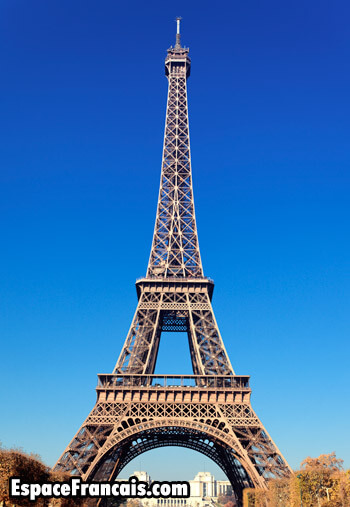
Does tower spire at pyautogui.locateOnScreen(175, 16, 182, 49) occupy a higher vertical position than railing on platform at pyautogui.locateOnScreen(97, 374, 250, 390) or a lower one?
higher

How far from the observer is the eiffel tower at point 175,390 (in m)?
44.2

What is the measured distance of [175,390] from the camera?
47375mm

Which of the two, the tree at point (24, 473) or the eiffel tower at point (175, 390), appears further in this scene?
the eiffel tower at point (175, 390)

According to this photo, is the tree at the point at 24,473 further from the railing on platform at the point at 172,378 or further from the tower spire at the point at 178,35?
the tower spire at the point at 178,35

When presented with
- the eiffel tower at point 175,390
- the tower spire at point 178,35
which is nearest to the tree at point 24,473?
the eiffel tower at point 175,390

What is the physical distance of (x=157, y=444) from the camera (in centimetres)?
5872

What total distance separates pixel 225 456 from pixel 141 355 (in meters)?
14.7

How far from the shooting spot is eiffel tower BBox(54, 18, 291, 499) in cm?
4419

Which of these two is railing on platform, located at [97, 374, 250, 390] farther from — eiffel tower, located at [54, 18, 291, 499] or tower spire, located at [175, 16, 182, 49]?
tower spire, located at [175, 16, 182, 49]

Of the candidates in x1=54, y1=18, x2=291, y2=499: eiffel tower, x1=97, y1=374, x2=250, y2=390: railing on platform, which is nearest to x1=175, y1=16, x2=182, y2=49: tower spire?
x1=54, y1=18, x2=291, y2=499: eiffel tower

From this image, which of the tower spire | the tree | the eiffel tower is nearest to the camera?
the tree

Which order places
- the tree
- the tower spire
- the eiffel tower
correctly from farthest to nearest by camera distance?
the tower spire < the eiffel tower < the tree

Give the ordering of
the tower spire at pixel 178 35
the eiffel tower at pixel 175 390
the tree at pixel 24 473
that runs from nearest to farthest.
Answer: the tree at pixel 24 473 → the eiffel tower at pixel 175 390 → the tower spire at pixel 178 35

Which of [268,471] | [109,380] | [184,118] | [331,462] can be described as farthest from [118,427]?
[184,118]
